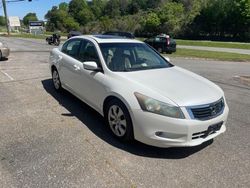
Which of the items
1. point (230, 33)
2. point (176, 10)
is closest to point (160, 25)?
point (176, 10)

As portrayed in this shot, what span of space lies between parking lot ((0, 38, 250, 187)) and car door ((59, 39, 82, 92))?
58cm

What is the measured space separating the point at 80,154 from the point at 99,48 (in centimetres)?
205

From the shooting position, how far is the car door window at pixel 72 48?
5988 millimetres

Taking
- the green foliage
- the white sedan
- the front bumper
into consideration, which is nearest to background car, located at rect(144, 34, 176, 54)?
the white sedan

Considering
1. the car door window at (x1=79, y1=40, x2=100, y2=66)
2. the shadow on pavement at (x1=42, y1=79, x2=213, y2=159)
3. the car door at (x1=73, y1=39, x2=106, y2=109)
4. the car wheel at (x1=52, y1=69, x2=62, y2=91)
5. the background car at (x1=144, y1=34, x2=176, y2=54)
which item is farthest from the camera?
the background car at (x1=144, y1=34, x2=176, y2=54)

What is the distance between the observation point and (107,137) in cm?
455

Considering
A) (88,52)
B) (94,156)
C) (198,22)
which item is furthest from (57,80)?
(198,22)

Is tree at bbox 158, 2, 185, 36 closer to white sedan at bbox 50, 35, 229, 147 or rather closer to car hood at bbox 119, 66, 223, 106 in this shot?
white sedan at bbox 50, 35, 229, 147

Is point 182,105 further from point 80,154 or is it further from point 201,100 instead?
point 80,154

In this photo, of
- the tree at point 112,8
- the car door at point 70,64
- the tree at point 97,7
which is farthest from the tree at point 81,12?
the car door at point 70,64

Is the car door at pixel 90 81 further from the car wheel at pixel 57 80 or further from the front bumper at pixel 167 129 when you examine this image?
the car wheel at pixel 57 80

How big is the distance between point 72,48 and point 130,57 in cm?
169

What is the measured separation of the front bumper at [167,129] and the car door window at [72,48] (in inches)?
102

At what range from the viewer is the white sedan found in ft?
12.4
